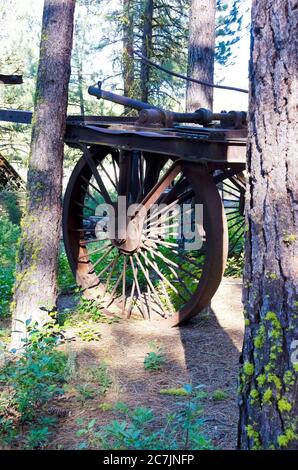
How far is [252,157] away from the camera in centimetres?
274

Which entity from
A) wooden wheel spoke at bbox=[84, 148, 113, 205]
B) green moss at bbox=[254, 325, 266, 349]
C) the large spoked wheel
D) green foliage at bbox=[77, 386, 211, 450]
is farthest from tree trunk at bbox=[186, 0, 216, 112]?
green moss at bbox=[254, 325, 266, 349]

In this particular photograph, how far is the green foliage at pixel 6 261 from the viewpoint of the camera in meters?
6.59

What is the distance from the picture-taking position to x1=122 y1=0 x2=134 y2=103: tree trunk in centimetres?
1395

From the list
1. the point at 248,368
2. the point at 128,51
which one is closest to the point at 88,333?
the point at 248,368

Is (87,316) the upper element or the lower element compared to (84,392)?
upper

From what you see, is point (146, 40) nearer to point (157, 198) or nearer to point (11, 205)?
point (11, 205)

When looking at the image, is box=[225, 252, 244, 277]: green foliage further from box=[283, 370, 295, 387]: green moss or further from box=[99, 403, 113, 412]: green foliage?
box=[283, 370, 295, 387]: green moss

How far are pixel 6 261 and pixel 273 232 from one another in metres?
6.69

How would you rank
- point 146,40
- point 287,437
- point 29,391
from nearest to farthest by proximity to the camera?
point 287,437
point 29,391
point 146,40

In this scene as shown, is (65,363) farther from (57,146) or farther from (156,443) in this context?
(57,146)

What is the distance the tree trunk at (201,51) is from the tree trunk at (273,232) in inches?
227

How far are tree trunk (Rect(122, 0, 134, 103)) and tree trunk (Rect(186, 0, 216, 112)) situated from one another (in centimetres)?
555

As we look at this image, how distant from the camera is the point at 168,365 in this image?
186 inches
